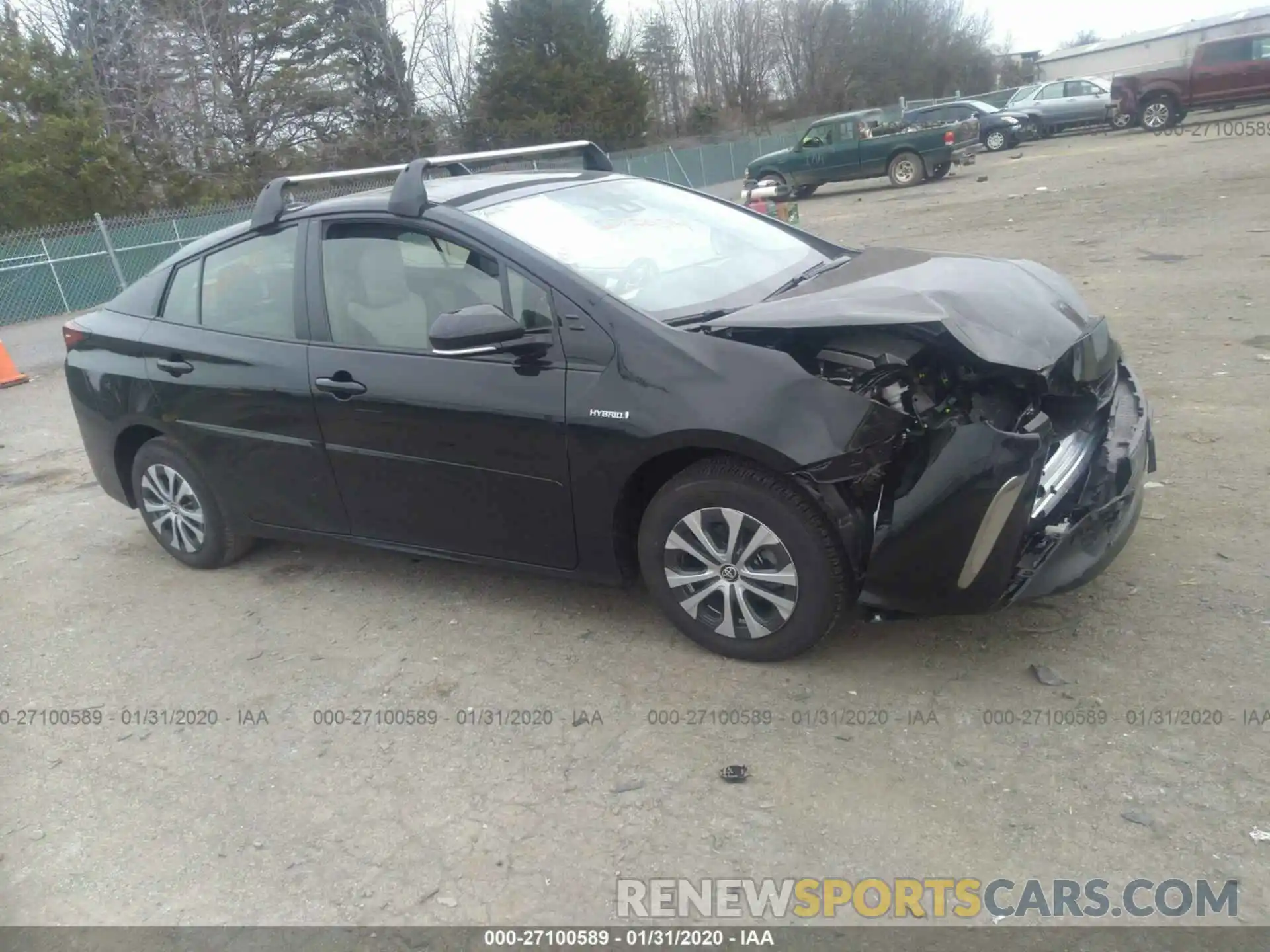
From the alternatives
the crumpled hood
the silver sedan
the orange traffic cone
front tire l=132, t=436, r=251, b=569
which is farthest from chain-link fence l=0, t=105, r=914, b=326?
the silver sedan

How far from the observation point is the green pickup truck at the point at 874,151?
23.2m

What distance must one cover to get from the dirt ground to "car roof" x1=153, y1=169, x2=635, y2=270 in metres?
1.64

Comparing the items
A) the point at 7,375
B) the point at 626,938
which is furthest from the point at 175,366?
the point at 7,375

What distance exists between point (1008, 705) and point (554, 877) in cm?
152

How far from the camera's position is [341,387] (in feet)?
13.9

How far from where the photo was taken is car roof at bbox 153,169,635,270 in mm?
4230

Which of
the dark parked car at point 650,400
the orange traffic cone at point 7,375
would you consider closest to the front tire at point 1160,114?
the dark parked car at point 650,400

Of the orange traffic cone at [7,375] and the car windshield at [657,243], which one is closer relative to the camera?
the car windshield at [657,243]

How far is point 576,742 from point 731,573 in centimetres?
77

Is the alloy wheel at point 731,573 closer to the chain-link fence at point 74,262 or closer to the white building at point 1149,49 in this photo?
the chain-link fence at point 74,262

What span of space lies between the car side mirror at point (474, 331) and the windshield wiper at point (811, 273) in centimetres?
101

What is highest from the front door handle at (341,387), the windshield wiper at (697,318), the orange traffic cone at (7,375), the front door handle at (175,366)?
the windshield wiper at (697,318)

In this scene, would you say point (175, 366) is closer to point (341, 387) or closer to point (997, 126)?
point (341, 387)

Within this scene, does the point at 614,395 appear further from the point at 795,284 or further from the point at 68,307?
the point at 68,307
